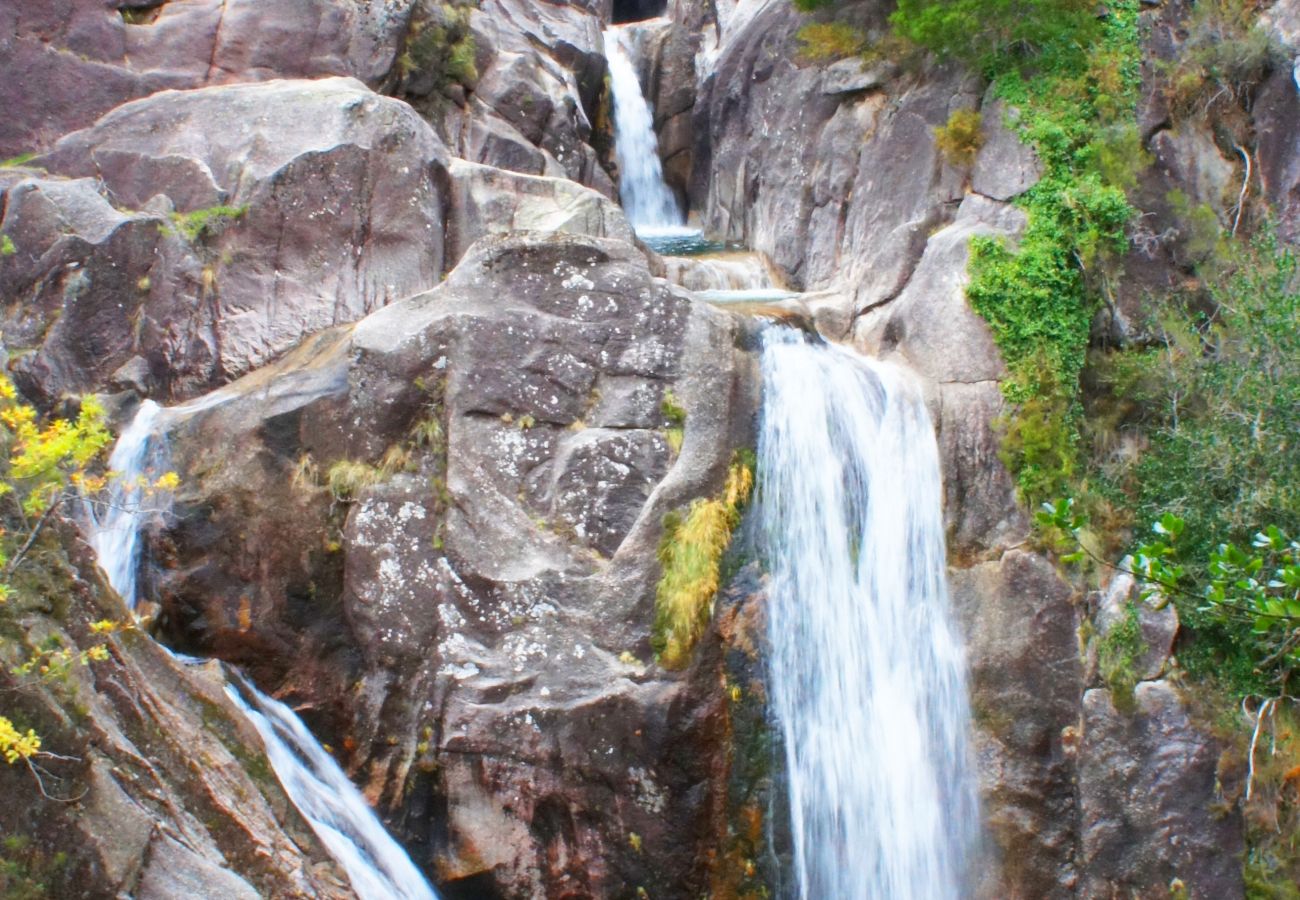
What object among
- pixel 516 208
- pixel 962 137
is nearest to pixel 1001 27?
A: pixel 962 137

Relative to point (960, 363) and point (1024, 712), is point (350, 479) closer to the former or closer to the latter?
point (960, 363)

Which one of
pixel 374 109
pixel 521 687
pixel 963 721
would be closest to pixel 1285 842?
pixel 963 721

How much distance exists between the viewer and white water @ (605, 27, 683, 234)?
18.8 metres

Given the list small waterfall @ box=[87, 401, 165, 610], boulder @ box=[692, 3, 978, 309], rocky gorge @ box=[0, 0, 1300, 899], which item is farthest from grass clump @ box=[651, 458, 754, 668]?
boulder @ box=[692, 3, 978, 309]

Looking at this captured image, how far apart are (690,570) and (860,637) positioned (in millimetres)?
1647

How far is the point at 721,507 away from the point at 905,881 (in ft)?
10.4

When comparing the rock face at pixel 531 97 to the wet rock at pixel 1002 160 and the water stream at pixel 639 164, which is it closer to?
the water stream at pixel 639 164

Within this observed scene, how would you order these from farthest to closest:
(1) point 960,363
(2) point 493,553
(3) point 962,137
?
(3) point 962,137
(1) point 960,363
(2) point 493,553

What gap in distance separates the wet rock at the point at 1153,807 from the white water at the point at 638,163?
11769mm

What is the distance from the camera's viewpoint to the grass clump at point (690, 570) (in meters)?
8.27

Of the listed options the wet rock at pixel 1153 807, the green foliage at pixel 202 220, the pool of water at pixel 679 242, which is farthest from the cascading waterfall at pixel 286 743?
the pool of water at pixel 679 242

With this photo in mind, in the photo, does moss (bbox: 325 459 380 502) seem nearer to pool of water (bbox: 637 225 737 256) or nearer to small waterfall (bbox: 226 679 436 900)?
small waterfall (bbox: 226 679 436 900)

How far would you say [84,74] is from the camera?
12.7m

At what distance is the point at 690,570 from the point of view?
8.45m
